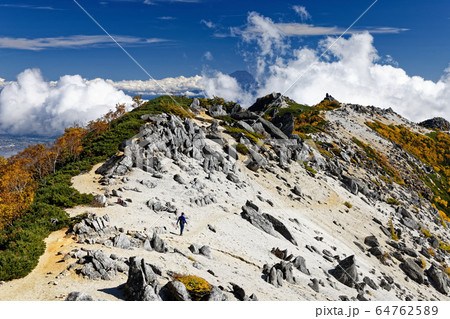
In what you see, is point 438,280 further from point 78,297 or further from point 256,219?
point 78,297

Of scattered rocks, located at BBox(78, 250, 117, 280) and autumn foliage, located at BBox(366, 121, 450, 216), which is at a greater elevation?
autumn foliage, located at BBox(366, 121, 450, 216)

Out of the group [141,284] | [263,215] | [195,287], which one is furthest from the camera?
[263,215]

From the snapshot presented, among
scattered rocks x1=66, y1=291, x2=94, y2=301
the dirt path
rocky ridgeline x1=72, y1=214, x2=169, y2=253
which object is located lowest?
the dirt path

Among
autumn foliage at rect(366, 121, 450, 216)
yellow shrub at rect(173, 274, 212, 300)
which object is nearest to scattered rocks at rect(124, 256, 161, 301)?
yellow shrub at rect(173, 274, 212, 300)

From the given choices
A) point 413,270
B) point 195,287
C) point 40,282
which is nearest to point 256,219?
point 195,287

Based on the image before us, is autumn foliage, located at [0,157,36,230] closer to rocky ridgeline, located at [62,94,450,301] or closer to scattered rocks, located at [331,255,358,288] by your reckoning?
rocky ridgeline, located at [62,94,450,301]

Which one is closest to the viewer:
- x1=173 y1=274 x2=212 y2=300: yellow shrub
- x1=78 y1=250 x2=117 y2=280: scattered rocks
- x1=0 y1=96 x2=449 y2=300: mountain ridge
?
x1=173 y1=274 x2=212 y2=300: yellow shrub

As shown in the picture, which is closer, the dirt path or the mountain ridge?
the dirt path

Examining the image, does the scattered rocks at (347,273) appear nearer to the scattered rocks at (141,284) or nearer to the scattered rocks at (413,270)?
the scattered rocks at (413,270)

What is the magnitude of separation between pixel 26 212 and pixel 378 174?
95.7 metres

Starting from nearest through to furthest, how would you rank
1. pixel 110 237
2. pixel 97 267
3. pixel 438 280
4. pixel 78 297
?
1. pixel 78 297
2. pixel 97 267
3. pixel 110 237
4. pixel 438 280

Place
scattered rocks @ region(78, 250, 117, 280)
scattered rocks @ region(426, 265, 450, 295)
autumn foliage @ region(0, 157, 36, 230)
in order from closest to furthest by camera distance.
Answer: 1. scattered rocks @ region(78, 250, 117, 280)
2. autumn foliage @ region(0, 157, 36, 230)
3. scattered rocks @ region(426, 265, 450, 295)

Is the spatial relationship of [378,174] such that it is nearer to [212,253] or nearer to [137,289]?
[212,253]

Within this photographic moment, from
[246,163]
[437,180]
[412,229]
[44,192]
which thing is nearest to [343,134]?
[437,180]
